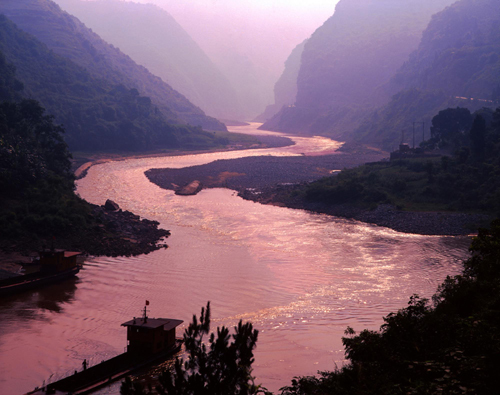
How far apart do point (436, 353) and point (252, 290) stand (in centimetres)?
2317

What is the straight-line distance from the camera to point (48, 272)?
40.8 metres

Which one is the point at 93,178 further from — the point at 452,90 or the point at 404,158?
the point at 452,90

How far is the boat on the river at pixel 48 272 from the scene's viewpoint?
37781 millimetres

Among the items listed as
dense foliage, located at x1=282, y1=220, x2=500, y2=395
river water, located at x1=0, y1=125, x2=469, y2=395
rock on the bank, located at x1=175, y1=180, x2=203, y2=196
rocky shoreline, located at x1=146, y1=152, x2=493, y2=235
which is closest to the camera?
dense foliage, located at x1=282, y1=220, x2=500, y2=395

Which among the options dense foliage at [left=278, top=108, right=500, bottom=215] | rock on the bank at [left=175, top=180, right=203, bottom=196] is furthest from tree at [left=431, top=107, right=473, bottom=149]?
rock on the bank at [left=175, top=180, right=203, bottom=196]

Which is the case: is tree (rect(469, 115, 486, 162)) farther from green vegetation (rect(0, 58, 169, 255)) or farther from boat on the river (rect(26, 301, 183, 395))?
boat on the river (rect(26, 301, 183, 395))

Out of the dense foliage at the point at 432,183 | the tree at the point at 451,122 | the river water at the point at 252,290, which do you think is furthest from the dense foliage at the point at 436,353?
the tree at the point at 451,122

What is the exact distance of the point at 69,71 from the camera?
16275 cm

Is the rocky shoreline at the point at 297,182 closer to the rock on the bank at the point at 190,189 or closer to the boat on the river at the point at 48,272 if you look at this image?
the rock on the bank at the point at 190,189

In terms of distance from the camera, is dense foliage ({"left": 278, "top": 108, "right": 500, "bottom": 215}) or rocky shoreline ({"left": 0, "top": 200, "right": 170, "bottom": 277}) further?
dense foliage ({"left": 278, "top": 108, "right": 500, "bottom": 215})

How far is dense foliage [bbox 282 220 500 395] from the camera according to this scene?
49.4 ft

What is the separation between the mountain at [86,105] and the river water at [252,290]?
85.7 metres

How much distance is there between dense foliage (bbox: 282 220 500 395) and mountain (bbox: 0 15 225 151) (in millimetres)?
124898

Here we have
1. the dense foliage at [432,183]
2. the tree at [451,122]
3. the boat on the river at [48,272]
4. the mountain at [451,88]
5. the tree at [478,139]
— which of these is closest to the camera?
the boat on the river at [48,272]
